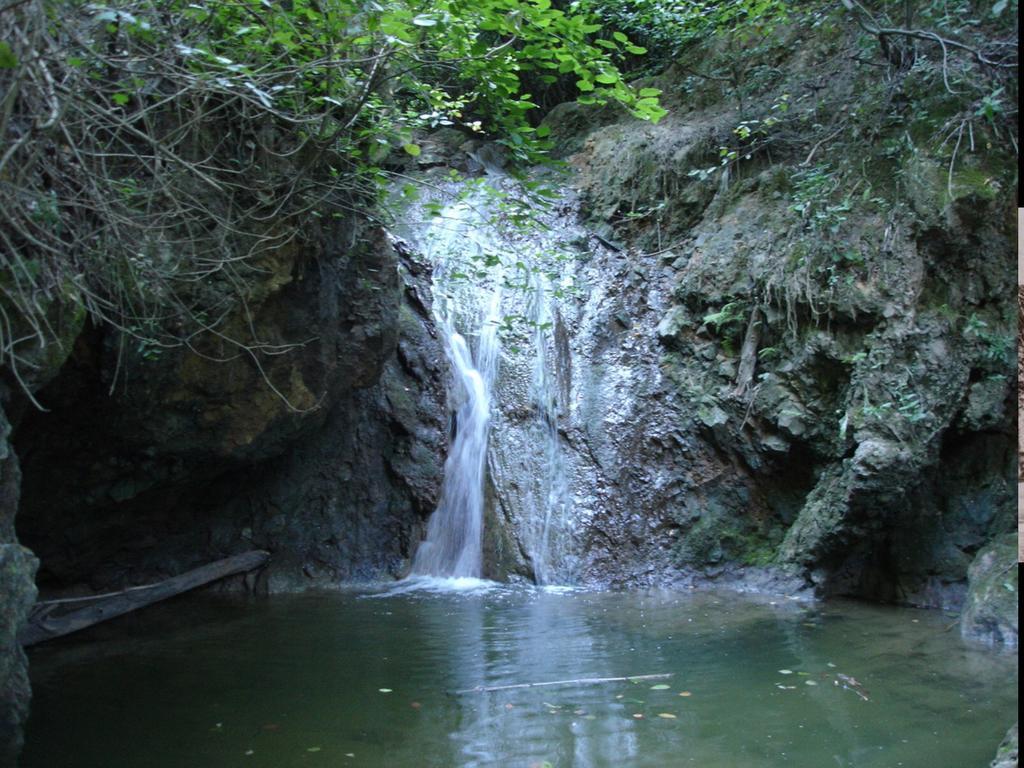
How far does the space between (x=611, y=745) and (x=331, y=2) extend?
14.2 feet

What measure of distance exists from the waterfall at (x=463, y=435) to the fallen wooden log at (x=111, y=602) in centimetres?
182

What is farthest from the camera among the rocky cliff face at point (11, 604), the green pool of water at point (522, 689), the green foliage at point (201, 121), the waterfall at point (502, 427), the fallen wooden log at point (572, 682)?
the waterfall at point (502, 427)

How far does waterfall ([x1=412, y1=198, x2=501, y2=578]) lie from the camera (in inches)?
380

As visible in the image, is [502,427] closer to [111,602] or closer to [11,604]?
[111,602]

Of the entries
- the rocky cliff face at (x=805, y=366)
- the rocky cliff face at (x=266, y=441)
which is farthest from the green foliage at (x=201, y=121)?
the rocky cliff face at (x=805, y=366)

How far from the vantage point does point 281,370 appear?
762cm

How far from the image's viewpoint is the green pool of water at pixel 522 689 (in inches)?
184

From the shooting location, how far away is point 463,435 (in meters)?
10.3

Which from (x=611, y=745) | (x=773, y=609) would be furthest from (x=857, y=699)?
(x=773, y=609)

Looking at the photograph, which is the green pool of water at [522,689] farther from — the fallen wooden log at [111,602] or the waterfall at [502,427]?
the waterfall at [502,427]

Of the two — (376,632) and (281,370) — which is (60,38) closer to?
(281,370)

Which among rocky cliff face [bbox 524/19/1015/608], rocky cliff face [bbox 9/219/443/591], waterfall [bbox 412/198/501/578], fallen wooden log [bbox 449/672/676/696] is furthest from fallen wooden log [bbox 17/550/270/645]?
rocky cliff face [bbox 524/19/1015/608]

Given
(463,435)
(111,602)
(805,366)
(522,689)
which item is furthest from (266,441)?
(805,366)

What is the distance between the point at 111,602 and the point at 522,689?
411 cm
